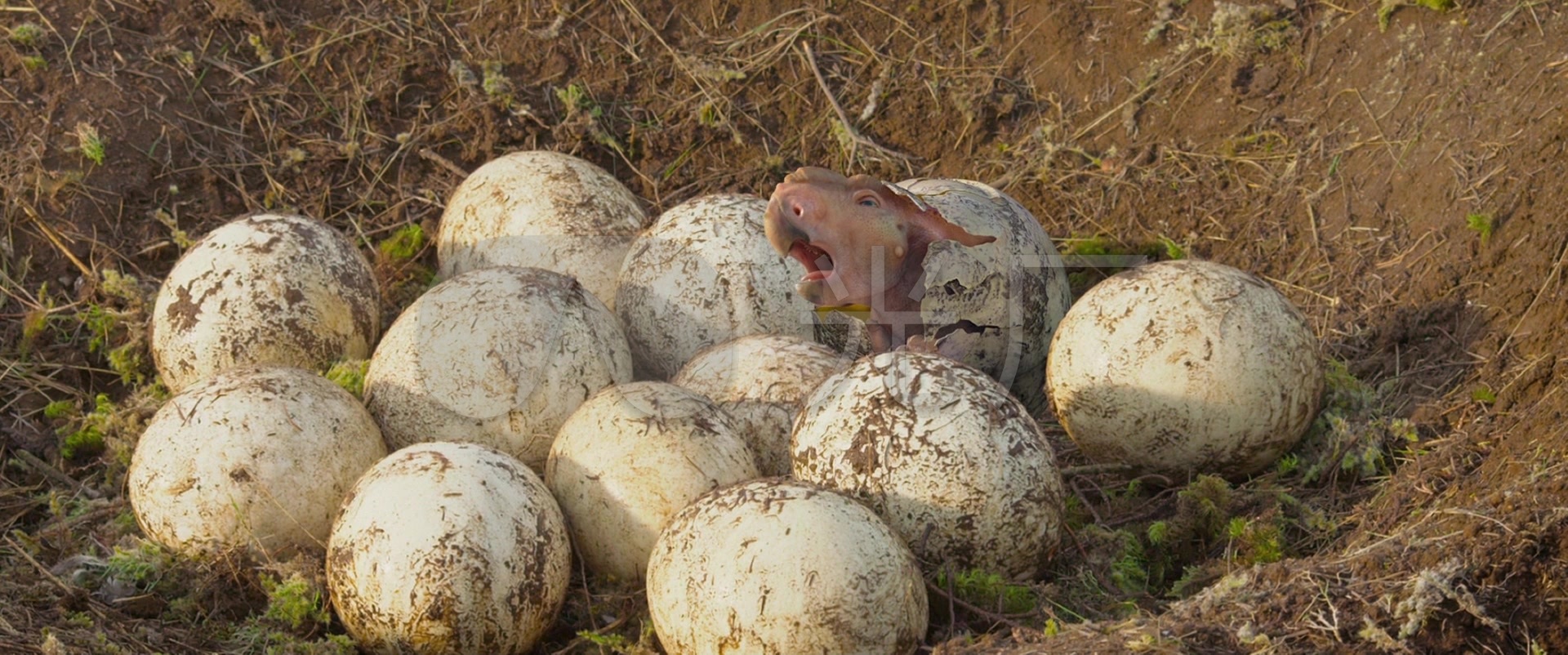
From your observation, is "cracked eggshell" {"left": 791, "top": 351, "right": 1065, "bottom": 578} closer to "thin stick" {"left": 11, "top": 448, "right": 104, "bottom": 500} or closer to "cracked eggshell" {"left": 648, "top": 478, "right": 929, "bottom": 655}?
"cracked eggshell" {"left": 648, "top": 478, "right": 929, "bottom": 655}

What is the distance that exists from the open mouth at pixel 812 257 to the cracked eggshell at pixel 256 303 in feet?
6.33

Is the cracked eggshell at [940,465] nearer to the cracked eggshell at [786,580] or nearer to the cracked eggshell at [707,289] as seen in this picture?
the cracked eggshell at [786,580]

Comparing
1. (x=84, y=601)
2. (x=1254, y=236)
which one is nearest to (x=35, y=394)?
(x=84, y=601)

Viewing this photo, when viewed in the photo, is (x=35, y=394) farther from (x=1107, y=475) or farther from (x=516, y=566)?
(x=1107, y=475)

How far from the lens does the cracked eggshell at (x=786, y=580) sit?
4.16 m

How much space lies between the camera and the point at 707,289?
5941mm

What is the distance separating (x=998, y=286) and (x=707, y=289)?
3.91 feet

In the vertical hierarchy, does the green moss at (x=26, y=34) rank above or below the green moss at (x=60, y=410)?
above

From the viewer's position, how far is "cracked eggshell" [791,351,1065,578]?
15.3 ft

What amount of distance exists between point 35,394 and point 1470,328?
5.98 meters

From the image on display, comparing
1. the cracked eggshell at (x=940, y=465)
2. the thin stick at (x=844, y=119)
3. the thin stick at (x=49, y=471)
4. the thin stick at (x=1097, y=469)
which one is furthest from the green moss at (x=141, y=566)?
the thin stick at (x=844, y=119)

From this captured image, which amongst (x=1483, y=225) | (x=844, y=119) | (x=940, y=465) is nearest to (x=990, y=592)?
(x=940, y=465)

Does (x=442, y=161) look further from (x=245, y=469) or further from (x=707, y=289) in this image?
(x=245, y=469)

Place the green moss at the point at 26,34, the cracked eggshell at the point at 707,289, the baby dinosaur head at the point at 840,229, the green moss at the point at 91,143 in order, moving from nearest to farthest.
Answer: the baby dinosaur head at the point at 840,229, the cracked eggshell at the point at 707,289, the green moss at the point at 91,143, the green moss at the point at 26,34
